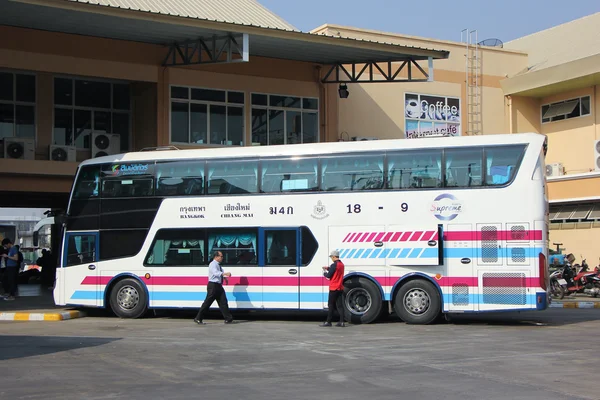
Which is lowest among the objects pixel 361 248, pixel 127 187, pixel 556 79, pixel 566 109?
pixel 361 248

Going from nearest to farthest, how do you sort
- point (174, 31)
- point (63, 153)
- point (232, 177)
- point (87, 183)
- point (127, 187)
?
point (232, 177) < point (127, 187) < point (87, 183) < point (174, 31) < point (63, 153)

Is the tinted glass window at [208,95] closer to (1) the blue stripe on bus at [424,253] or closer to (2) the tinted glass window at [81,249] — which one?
(2) the tinted glass window at [81,249]

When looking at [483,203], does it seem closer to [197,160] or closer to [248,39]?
[197,160]

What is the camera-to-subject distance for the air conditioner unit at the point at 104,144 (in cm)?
2705

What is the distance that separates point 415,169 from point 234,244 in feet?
15.1

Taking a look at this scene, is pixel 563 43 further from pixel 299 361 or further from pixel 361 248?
pixel 299 361

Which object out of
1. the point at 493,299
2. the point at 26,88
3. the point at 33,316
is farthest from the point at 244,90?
the point at 493,299

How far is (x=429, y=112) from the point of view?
33531mm

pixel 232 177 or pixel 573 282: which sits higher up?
pixel 232 177

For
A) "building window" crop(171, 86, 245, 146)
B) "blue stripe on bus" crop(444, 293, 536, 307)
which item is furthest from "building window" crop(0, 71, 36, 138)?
"blue stripe on bus" crop(444, 293, 536, 307)

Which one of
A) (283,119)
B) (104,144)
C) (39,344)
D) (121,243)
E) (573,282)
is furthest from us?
(283,119)

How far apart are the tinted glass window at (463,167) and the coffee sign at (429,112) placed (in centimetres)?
1695

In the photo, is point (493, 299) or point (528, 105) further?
point (528, 105)

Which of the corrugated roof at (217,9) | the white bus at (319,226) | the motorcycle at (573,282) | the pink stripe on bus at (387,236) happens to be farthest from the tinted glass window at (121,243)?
the motorcycle at (573,282)
